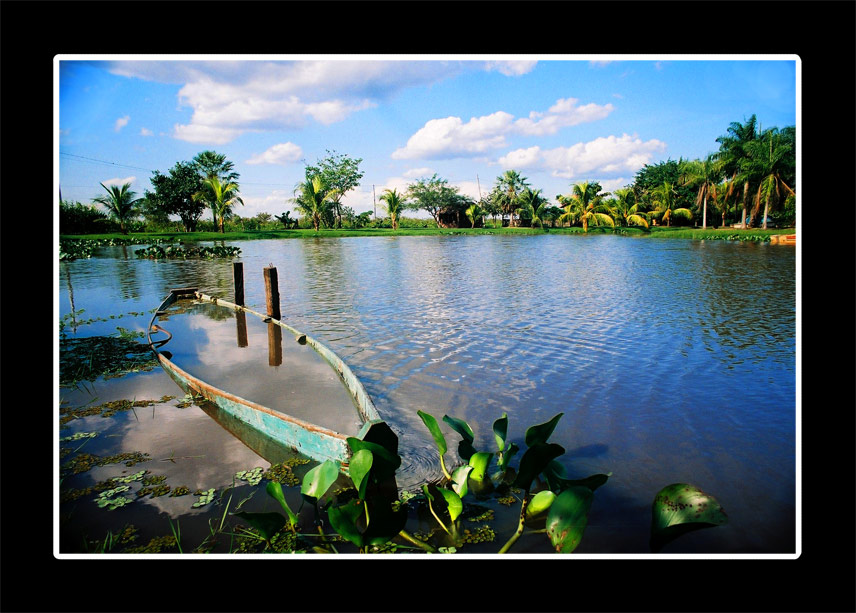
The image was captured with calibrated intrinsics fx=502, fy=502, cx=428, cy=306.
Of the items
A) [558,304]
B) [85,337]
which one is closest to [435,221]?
[558,304]

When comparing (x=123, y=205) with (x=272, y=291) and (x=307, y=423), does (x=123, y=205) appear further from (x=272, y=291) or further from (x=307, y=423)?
(x=307, y=423)

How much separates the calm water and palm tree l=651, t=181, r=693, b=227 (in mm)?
22547

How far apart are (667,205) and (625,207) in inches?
148

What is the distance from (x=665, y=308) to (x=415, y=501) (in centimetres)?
807

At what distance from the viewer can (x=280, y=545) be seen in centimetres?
303

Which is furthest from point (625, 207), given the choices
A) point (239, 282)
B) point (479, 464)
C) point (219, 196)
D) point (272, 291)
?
point (479, 464)

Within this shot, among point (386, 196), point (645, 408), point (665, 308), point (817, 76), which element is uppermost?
point (386, 196)

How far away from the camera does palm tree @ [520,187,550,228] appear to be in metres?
42.9

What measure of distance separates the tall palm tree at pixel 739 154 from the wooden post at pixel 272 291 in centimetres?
2418

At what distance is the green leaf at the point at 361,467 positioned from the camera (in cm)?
280

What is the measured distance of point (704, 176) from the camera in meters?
30.9

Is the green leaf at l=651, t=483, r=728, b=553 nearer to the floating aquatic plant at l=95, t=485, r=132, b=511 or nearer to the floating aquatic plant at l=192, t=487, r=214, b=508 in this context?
the floating aquatic plant at l=192, t=487, r=214, b=508

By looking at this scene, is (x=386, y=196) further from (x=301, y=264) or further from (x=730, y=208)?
(x=730, y=208)

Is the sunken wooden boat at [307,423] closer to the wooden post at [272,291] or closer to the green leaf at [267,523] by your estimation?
the green leaf at [267,523]
